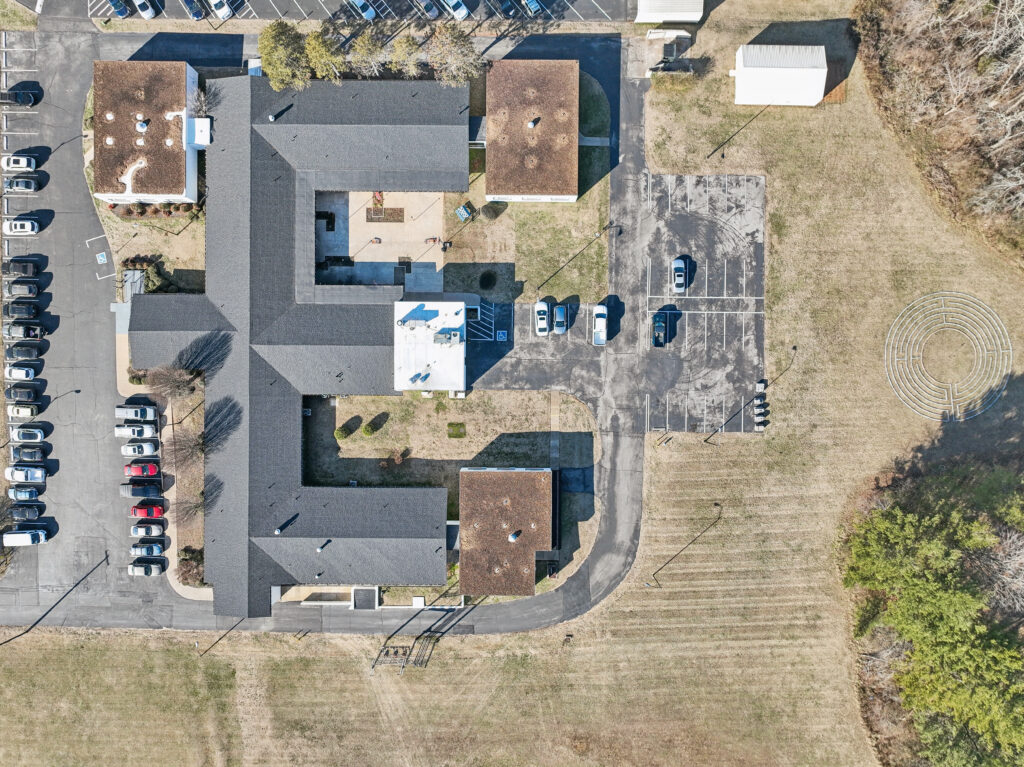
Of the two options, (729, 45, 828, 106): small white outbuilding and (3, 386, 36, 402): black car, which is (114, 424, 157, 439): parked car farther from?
(729, 45, 828, 106): small white outbuilding

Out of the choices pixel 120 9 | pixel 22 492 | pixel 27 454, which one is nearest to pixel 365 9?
pixel 120 9

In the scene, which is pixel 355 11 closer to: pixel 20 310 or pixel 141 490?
pixel 20 310

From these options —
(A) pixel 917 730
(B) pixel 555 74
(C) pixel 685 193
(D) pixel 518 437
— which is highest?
(B) pixel 555 74

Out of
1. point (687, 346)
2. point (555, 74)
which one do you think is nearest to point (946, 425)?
point (687, 346)

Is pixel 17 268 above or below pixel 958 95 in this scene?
below

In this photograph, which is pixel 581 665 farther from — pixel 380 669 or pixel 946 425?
pixel 946 425
